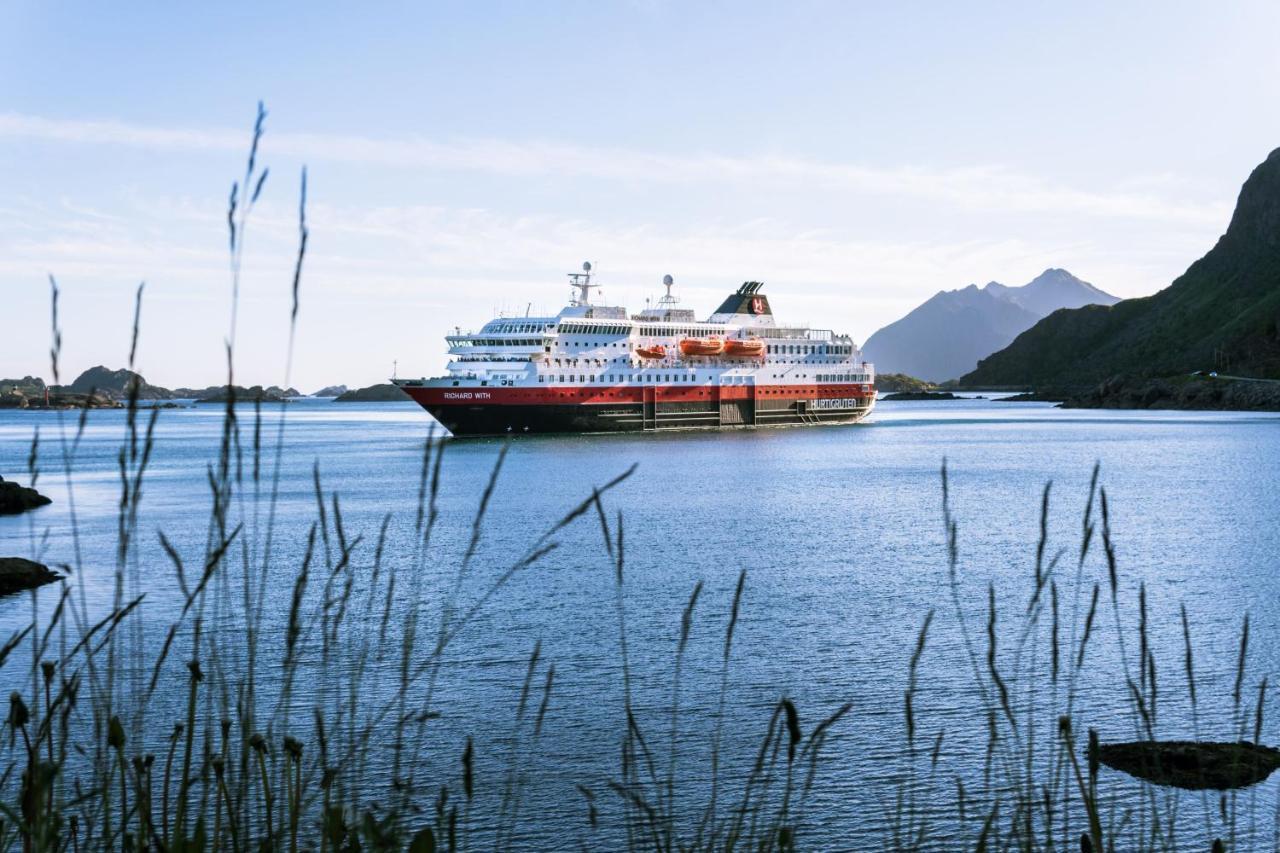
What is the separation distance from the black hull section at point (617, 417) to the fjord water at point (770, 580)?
361 inches

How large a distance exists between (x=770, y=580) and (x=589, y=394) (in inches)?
1731

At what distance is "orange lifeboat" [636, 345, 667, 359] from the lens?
221 feet

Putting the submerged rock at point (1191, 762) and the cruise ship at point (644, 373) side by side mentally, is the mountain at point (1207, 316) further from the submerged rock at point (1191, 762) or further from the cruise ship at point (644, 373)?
the submerged rock at point (1191, 762)

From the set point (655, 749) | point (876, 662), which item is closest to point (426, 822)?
point (655, 749)

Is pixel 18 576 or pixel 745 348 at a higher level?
pixel 745 348

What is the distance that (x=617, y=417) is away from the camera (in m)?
65.3

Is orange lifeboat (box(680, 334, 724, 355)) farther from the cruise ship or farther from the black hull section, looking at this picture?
the black hull section

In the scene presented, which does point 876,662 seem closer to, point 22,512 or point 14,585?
point 14,585

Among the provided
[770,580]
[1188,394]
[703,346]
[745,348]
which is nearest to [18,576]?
[770,580]

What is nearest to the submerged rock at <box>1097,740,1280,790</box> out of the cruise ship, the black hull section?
the black hull section

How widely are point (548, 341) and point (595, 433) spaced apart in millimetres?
6735

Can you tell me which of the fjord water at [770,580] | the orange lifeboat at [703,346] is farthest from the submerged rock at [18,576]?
the orange lifeboat at [703,346]

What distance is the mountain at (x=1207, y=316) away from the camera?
138 meters

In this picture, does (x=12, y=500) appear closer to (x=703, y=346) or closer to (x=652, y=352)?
(x=652, y=352)
